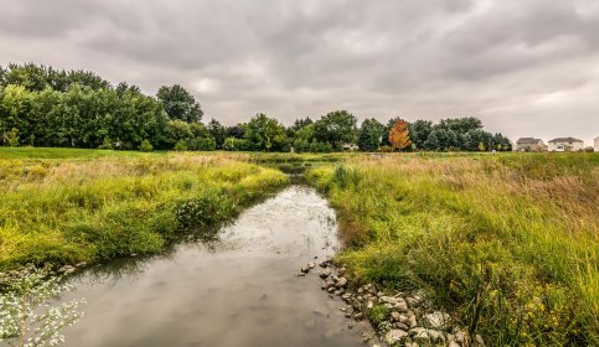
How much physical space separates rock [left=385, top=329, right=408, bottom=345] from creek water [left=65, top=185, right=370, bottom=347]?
41 cm

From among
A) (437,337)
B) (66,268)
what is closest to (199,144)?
(66,268)

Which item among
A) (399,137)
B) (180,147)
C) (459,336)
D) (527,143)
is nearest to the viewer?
(459,336)

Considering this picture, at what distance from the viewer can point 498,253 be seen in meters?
4.77

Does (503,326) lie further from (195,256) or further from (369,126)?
(369,126)

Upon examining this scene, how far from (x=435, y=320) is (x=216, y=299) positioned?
3535 mm

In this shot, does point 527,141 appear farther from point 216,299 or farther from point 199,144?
point 216,299

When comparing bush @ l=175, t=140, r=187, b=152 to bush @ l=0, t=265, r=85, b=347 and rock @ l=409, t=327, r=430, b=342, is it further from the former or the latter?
rock @ l=409, t=327, r=430, b=342

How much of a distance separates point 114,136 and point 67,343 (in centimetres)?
5141

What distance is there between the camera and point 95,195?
29.3 feet

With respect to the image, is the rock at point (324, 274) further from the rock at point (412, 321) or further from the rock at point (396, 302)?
the rock at point (412, 321)

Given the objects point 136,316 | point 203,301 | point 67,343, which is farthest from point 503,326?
point 67,343

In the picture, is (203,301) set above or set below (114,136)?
below

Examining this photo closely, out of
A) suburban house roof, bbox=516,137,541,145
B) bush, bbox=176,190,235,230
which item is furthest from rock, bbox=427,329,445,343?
suburban house roof, bbox=516,137,541,145

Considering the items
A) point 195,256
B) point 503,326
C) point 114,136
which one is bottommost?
point 195,256
